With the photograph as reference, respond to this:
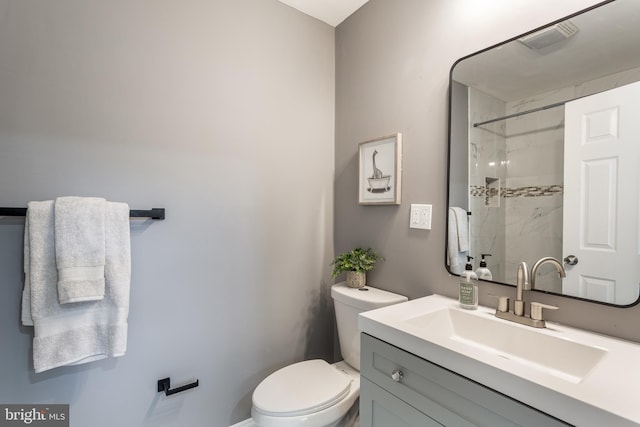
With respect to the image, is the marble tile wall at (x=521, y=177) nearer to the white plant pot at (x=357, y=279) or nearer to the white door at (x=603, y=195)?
the white door at (x=603, y=195)

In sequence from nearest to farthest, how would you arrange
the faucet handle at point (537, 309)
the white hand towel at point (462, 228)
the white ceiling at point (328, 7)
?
the faucet handle at point (537, 309), the white hand towel at point (462, 228), the white ceiling at point (328, 7)

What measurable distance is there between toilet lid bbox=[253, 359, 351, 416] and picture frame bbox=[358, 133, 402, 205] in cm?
90

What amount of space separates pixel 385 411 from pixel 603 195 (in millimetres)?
963

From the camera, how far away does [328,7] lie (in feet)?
5.68

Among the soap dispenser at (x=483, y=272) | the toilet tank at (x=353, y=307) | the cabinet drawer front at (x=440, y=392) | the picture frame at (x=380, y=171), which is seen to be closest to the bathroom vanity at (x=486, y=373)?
the cabinet drawer front at (x=440, y=392)

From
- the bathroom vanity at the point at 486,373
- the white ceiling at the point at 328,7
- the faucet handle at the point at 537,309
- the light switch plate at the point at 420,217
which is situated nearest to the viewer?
the bathroom vanity at the point at 486,373

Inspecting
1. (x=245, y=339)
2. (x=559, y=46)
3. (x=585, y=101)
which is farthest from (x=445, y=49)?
(x=245, y=339)

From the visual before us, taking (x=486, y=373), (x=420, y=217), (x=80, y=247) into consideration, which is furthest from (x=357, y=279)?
(x=80, y=247)

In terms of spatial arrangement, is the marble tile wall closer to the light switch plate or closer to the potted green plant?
the light switch plate

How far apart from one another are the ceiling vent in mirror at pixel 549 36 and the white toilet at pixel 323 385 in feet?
3.78

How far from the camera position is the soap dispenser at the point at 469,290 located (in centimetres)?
114

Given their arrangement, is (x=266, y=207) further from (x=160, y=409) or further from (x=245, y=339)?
(x=160, y=409)

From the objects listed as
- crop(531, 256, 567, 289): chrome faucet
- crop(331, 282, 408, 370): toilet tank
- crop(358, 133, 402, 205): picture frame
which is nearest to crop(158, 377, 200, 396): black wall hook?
crop(331, 282, 408, 370): toilet tank

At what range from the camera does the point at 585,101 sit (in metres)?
0.96
